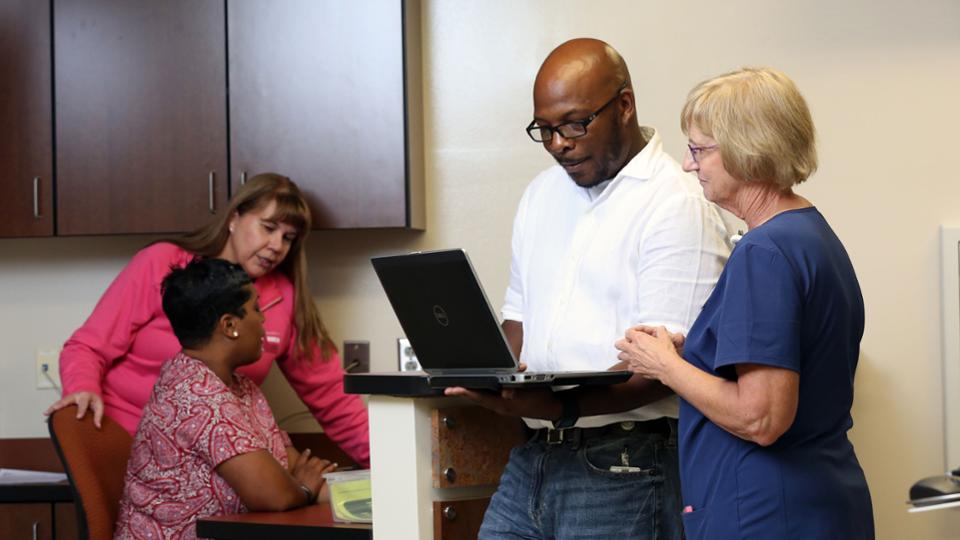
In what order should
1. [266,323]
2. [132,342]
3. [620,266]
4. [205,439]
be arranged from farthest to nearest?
[266,323] < [132,342] < [205,439] < [620,266]

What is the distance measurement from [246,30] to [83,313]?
3.43 ft

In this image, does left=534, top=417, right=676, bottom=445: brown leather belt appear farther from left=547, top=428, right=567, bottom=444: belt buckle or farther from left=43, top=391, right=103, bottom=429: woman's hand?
left=43, top=391, right=103, bottom=429: woman's hand

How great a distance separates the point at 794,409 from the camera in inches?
56.4


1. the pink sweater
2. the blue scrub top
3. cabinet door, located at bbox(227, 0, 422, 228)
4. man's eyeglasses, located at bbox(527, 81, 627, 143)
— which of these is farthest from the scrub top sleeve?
the pink sweater

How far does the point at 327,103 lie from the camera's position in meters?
3.13

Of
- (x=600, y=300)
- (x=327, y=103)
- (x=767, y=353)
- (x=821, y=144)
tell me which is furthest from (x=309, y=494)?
(x=821, y=144)

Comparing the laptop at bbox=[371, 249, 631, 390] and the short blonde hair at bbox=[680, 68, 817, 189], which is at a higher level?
the short blonde hair at bbox=[680, 68, 817, 189]

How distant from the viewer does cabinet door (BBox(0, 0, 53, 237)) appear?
3199 mm

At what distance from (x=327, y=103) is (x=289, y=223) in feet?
1.20

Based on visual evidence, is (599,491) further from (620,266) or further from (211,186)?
(211,186)

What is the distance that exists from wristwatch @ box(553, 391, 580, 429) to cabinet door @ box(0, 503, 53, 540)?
5.95ft

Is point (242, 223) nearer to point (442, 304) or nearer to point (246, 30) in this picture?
point (246, 30)

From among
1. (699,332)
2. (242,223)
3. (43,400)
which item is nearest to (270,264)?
(242,223)

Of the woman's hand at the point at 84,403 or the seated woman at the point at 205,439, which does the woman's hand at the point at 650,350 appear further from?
the woman's hand at the point at 84,403
